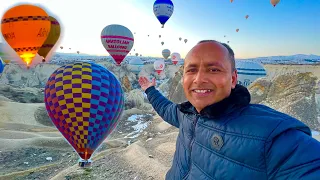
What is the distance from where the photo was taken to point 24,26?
10.8 m

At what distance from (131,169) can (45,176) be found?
3283 mm

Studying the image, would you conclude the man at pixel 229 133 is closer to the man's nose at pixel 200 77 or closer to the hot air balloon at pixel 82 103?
the man's nose at pixel 200 77

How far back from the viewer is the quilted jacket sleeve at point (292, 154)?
138 centimetres

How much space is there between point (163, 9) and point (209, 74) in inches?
737

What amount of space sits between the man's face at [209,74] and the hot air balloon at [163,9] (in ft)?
61.1

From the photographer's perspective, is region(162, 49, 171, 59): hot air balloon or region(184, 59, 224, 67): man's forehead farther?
region(162, 49, 171, 59): hot air balloon

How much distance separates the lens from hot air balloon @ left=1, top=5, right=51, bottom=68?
10.7 metres

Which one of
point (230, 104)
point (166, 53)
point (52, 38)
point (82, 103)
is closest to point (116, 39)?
point (52, 38)

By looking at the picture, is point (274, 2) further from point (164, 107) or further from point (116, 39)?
point (164, 107)

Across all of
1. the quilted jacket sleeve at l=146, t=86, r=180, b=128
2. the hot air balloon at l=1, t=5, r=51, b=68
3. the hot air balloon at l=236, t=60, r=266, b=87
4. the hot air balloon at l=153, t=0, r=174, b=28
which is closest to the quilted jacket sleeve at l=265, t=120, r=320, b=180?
the quilted jacket sleeve at l=146, t=86, r=180, b=128

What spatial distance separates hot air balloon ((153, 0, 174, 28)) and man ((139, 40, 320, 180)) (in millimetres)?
18491

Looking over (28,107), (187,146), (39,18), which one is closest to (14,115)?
(28,107)

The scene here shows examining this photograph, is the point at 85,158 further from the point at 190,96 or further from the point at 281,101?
the point at 281,101

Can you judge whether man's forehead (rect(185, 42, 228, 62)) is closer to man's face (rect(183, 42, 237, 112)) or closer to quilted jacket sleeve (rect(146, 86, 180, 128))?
man's face (rect(183, 42, 237, 112))
